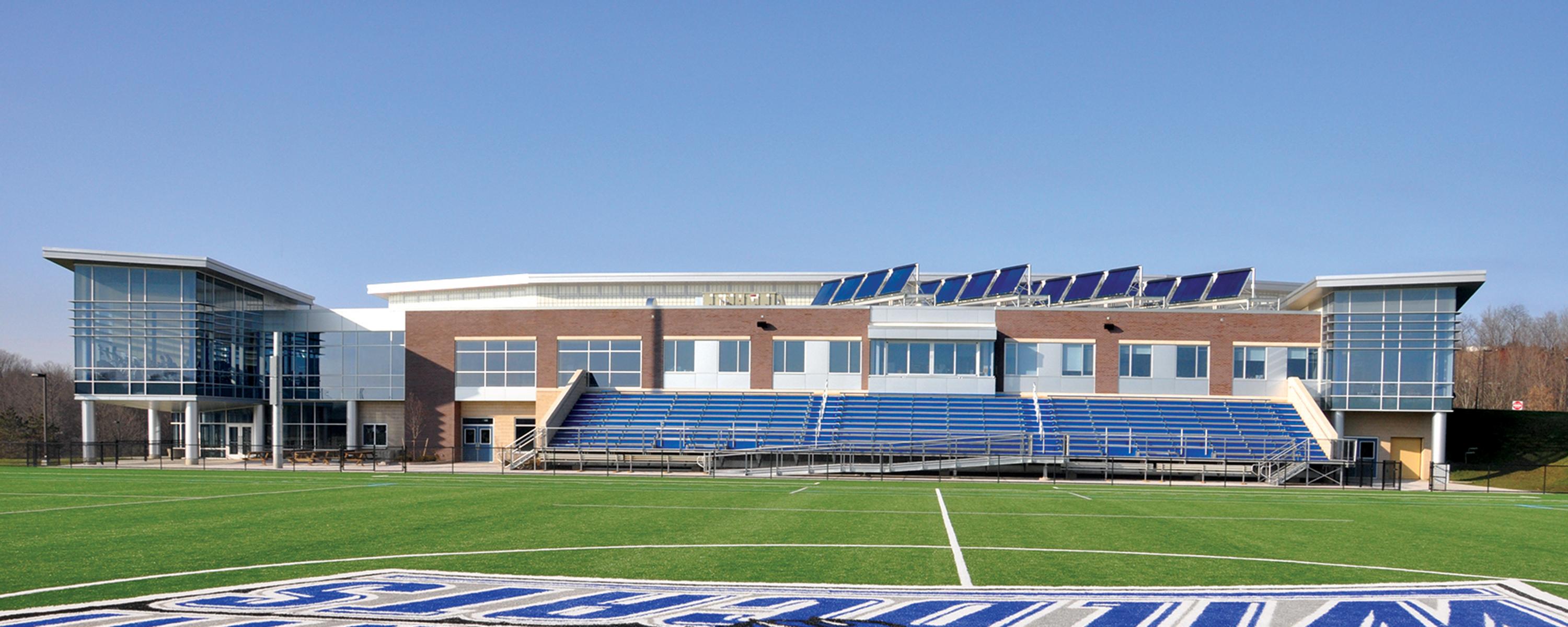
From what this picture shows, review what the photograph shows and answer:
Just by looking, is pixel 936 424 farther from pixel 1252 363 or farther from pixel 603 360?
pixel 603 360

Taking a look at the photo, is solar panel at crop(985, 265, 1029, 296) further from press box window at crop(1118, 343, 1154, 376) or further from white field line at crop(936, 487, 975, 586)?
white field line at crop(936, 487, 975, 586)

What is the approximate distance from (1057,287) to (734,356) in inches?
669

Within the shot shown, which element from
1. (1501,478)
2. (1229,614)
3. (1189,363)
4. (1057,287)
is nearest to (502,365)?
(1057,287)

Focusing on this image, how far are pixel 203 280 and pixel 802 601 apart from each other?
44.7m

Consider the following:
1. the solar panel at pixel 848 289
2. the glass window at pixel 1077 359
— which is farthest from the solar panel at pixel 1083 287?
the solar panel at pixel 848 289

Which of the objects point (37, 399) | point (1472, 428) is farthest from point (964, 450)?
point (37, 399)

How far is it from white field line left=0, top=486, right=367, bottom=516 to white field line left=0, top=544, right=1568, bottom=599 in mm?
9853

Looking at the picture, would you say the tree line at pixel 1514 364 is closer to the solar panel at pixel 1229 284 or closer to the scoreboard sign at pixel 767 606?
the solar panel at pixel 1229 284

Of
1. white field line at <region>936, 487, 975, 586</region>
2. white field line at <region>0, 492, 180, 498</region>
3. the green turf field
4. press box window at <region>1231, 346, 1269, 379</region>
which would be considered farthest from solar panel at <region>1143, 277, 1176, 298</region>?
white field line at <region>0, 492, 180, 498</region>

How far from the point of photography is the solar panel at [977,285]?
5078cm

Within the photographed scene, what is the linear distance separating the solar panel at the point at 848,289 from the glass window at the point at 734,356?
6308 mm

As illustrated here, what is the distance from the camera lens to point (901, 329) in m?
47.5

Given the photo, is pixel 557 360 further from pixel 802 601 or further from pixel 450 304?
pixel 802 601

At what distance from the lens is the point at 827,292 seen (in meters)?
55.1
